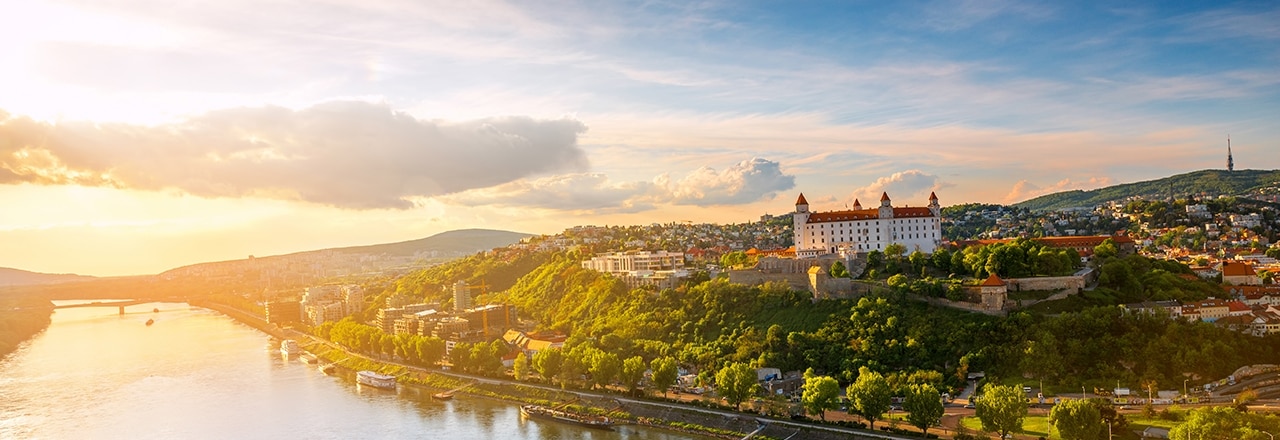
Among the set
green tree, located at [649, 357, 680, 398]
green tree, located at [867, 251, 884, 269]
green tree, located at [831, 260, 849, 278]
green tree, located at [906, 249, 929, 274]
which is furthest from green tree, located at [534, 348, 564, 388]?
green tree, located at [906, 249, 929, 274]

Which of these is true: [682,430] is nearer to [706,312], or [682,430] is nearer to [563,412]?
[563,412]

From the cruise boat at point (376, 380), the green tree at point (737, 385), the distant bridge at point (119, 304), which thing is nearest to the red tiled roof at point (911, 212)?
the green tree at point (737, 385)

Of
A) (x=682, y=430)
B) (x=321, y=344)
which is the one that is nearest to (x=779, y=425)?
(x=682, y=430)

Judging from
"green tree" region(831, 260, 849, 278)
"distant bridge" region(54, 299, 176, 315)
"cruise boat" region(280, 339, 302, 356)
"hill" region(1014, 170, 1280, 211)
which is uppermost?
"hill" region(1014, 170, 1280, 211)

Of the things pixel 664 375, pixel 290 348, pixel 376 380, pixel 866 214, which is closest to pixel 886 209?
pixel 866 214

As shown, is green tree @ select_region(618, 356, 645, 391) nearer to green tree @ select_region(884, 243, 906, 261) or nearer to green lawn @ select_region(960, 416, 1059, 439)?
green lawn @ select_region(960, 416, 1059, 439)

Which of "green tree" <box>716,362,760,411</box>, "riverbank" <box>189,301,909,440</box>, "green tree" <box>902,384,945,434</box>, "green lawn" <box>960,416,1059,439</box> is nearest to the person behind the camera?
"green lawn" <box>960,416,1059,439</box>
